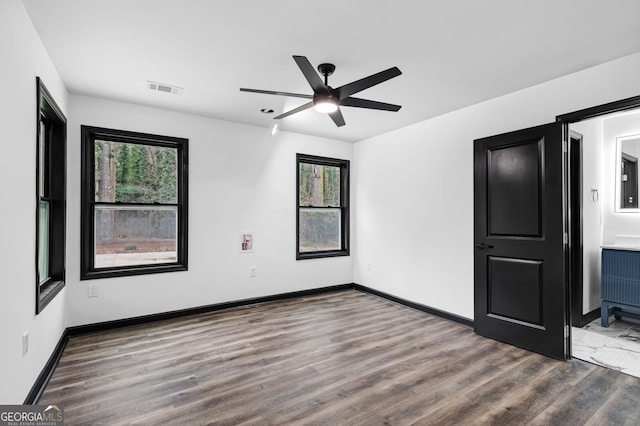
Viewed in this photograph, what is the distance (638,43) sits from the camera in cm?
248

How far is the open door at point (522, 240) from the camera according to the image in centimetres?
298

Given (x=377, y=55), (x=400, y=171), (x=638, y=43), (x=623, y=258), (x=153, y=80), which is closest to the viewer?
(x=638, y=43)

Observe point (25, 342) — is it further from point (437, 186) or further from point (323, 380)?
point (437, 186)

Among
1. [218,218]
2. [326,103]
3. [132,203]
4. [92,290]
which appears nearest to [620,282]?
[326,103]

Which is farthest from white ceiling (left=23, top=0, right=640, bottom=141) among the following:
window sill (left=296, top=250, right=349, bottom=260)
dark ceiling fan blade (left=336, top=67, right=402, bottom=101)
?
window sill (left=296, top=250, right=349, bottom=260)

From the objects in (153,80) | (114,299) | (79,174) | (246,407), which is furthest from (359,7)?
(114,299)

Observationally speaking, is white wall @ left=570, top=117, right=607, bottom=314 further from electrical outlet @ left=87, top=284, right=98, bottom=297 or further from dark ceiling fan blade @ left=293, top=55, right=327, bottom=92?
electrical outlet @ left=87, top=284, right=98, bottom=297

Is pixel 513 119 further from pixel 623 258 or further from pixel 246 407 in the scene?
pixel 246 407

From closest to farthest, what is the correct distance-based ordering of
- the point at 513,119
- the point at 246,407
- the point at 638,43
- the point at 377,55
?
1. the point at 246,407
2. the point at 638,43
3. the point at 377,55
4. the point at 513,119

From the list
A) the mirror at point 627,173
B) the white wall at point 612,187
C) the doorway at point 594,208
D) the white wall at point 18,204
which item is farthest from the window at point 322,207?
the mirror at point 627,173

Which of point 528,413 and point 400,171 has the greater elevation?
point 400,171

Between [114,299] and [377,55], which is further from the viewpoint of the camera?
[114,299]

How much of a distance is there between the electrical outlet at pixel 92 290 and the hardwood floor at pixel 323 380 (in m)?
0.46

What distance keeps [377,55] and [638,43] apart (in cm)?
197
